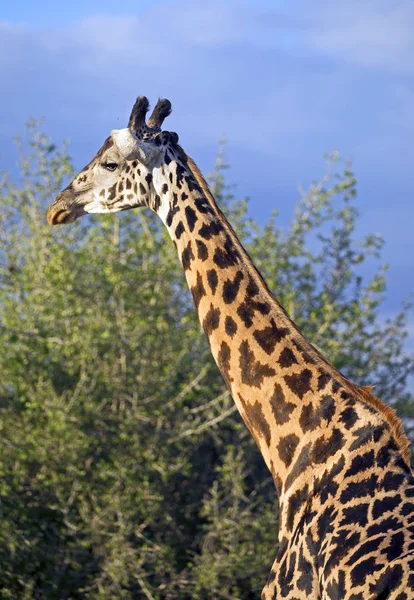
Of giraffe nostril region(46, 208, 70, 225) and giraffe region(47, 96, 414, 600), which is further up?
giraffe nostril region(46, 208, 70, 225)

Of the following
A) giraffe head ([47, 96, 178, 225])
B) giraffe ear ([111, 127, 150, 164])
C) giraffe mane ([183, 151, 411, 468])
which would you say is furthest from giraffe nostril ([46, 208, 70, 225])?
giraffe mane ([183, 151, 411, 468])

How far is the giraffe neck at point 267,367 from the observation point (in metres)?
4.06

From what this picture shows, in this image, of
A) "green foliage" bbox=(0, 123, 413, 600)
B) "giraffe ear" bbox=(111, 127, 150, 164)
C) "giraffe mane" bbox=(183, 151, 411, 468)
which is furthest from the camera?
"green foliage" bbox=(0, 123, 413, 600)

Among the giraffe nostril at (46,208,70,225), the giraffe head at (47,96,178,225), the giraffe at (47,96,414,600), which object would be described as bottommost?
the giraffe at (47,96,414,600)

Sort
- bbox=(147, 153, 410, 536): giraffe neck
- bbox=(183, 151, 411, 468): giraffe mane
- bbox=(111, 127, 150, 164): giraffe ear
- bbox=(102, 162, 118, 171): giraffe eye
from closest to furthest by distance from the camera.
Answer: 1. bbox=(183, 151, 411, 468): giraffe mane
2. bbox=(147, 153, 410, 536): giraffe neck
3. bbox=(111, 127, 150, 164): giraffe ear
4. bbox=(102, 162, 118, 171): giraffe eye

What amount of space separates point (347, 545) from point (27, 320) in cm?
730

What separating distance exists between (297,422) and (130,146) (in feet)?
5.65

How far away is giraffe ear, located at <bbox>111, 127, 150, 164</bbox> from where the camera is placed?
198 inches

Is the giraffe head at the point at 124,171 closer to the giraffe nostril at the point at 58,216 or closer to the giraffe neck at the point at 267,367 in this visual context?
the giraffe nostril at the point at 58,216

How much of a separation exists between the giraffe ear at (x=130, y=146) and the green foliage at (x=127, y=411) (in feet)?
15.1

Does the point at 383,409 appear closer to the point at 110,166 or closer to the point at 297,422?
the point at 297,422

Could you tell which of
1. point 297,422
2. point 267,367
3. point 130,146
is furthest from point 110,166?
point 297,422

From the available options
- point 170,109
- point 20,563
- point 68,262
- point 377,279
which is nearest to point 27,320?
point 68,262

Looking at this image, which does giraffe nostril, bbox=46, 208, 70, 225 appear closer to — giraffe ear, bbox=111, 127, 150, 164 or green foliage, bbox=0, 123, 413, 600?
giraffe ear, bbox=111, 127, 150, 164
